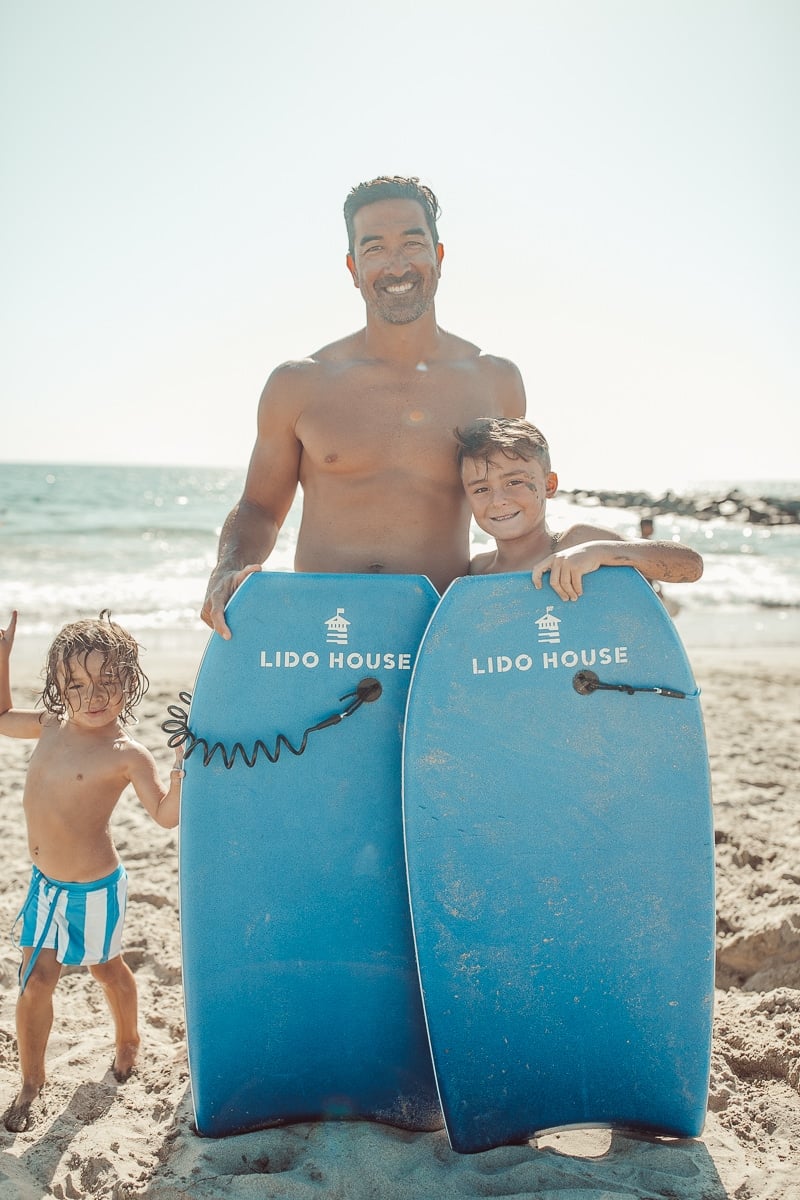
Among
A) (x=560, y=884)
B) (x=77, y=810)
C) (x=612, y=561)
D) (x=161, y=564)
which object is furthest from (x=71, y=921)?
(x=161, y=564)

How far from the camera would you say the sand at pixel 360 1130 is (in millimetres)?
1913

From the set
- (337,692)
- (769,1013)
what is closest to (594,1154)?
(769,1013)

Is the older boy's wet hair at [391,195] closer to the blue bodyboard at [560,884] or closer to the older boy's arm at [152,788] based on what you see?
the blue bodyboard at [560,884]

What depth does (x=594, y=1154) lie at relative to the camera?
2.05m

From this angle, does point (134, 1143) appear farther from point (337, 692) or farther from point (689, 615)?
point (689, 615)

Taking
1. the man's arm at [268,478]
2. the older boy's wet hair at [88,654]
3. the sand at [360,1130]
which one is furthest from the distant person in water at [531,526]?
the sand at [360,1130]

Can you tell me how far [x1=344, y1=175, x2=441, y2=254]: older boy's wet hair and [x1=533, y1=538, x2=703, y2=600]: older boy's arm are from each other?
1029 millimetres

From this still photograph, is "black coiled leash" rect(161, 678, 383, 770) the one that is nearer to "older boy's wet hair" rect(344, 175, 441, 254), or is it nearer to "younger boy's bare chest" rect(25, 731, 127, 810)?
"younger boy's bare chest" rect(25, 731, 127, 810)

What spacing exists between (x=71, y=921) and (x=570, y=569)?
147 centimetres

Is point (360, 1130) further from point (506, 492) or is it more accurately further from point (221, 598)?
point (506, 492)

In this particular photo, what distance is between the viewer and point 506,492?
2.29 m

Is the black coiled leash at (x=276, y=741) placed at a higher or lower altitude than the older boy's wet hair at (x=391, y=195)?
lower

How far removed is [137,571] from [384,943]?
12575mm

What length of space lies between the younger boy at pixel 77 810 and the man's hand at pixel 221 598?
258 mm
